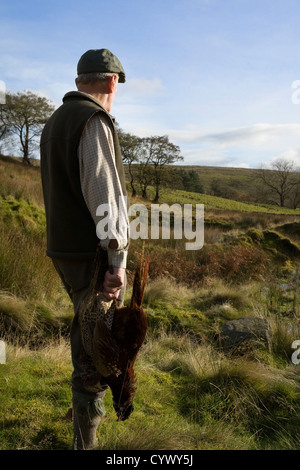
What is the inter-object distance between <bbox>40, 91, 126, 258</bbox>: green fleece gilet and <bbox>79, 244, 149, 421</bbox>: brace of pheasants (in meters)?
0.14

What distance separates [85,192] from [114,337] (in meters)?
0.80

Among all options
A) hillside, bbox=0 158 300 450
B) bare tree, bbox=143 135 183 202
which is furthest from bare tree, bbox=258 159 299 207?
hillside, bbox=0 158 300 450

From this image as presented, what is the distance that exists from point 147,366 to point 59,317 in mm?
1528

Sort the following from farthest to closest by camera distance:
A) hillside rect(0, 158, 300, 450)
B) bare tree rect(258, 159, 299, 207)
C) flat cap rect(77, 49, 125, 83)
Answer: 1. bare tree rect(258, 159, 299, 207)
2. hillside rect(0, 158, 300, 450)
3. flat cap rect(77, 49, 125, 83)

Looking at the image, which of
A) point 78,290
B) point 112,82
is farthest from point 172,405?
point 112,82

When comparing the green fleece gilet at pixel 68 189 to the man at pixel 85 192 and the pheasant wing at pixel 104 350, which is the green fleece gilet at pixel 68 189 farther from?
the pheasant wing at pixel 104 350

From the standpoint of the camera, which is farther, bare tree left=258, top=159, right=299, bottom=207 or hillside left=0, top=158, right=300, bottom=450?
bare tree left=258, top=159, right=299, bottom=207

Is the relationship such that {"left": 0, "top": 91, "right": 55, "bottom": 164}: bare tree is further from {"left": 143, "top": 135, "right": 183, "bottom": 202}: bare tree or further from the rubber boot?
the rubber boot

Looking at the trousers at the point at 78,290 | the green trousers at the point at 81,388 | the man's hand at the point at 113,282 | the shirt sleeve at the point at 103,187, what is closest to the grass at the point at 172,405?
the green trousers at the point at 81,388

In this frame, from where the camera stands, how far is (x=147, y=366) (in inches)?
141

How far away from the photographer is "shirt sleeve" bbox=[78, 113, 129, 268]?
1.85 meters

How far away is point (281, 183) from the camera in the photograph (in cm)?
5681
